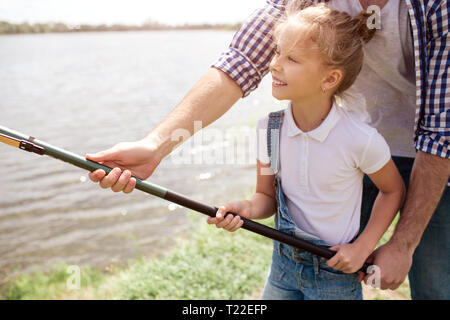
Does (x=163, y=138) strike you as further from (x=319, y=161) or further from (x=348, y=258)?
(x=348, y=258)

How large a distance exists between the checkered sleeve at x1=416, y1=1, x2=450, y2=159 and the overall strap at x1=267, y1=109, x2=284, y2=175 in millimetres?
625

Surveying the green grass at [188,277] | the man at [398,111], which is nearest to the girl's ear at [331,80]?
the man at [398,111]

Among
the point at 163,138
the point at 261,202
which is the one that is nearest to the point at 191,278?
A: the point at 261,202

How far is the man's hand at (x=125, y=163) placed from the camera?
1.68m

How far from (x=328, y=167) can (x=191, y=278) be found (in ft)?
6.60

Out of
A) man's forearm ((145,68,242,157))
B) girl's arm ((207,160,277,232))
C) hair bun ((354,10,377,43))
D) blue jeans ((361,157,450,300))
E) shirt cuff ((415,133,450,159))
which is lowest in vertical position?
blue jeans ((361,157,450,300))

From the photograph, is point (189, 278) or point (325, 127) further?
point (189, 278)

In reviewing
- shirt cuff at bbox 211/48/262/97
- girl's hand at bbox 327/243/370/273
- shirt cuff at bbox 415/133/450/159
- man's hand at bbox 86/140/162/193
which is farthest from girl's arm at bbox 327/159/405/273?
man's hand at bbox 86/140/162/193

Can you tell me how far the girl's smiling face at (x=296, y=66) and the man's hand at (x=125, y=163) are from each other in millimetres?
602

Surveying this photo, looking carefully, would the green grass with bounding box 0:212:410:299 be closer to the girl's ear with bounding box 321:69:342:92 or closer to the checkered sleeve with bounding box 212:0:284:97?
the checkered sleeve with bounding box 212:0:284:97

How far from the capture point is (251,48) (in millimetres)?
2131

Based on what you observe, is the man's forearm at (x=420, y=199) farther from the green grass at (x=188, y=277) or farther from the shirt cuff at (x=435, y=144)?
the green grass at (x=188, y=277)

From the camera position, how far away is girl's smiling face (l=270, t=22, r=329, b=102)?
1822 millimetres

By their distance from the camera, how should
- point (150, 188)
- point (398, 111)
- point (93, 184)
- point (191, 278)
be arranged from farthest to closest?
point (93, 184) < point (191, 278) < point (398, 111) < point (150, 188)
